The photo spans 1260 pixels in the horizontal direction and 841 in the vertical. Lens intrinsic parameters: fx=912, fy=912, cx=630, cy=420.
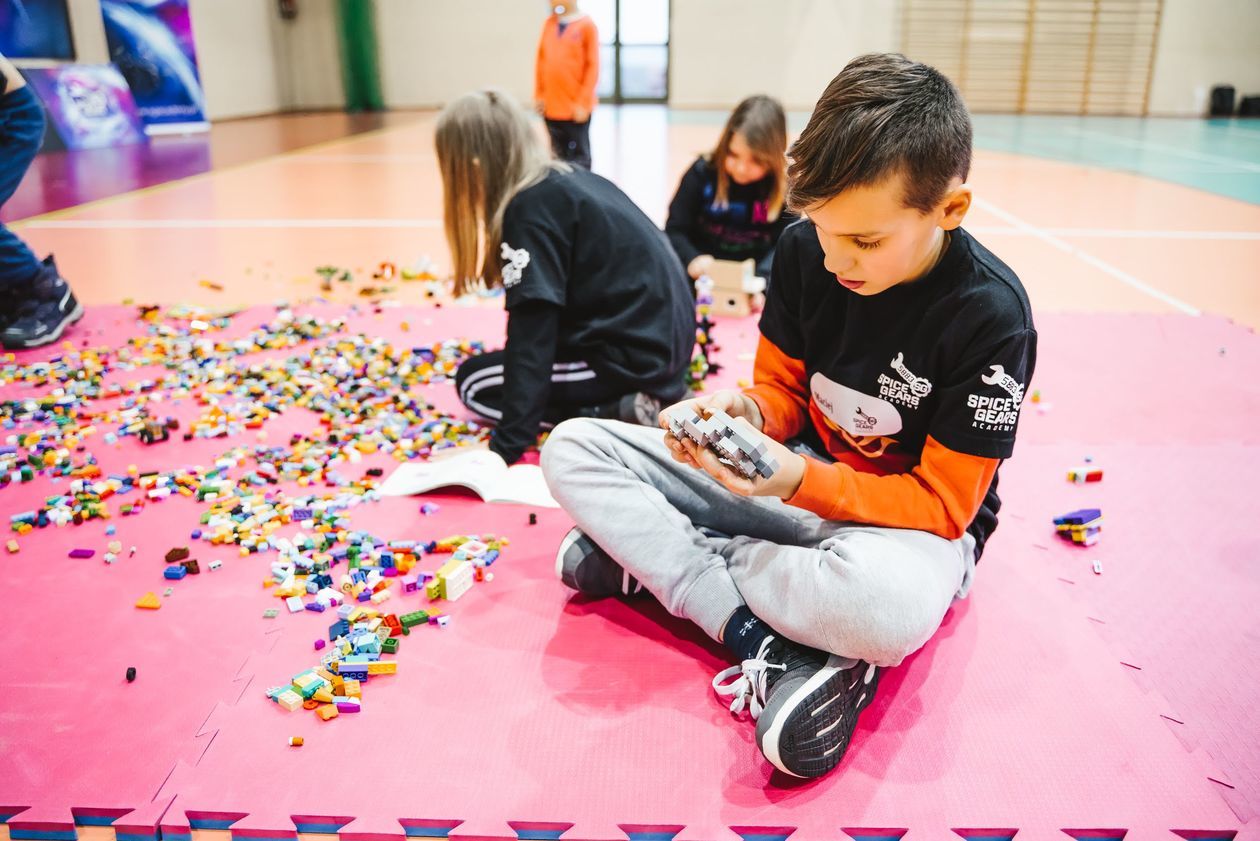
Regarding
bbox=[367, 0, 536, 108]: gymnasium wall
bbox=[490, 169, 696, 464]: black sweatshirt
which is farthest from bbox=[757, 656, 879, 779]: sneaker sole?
bbox=[367, 0, 536, 108]: gymnasium wall

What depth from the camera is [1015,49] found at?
13.8m

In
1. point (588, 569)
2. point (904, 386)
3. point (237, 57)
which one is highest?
point (237, 57)

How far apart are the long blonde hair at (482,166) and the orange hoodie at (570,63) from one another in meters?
3.89

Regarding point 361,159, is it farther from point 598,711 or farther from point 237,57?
point 598,711

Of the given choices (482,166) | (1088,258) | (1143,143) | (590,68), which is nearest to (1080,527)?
(482,166)

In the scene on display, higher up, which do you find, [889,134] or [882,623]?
[889,134]

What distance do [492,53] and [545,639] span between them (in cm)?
1469

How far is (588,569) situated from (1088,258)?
155 inches

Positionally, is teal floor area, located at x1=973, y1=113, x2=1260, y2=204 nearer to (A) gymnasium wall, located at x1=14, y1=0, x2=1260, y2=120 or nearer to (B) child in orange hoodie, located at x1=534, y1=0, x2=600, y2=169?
(A) gymnasium wall, located at x1=14, y1=0, x2=1260, y2=120

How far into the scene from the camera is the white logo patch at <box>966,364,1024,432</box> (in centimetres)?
138

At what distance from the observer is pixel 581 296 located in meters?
2.32

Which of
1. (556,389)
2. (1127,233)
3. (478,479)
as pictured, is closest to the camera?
(478,479)

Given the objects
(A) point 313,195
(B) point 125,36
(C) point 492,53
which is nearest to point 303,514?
(A) point 313,195

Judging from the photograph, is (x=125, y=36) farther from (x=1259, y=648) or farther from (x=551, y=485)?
(x=1259, y=648)
